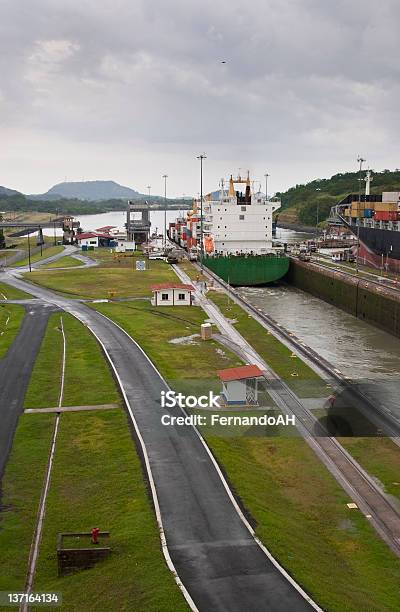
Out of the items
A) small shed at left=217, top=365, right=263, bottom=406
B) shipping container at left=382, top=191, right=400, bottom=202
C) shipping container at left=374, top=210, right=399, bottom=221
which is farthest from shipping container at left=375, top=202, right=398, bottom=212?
small shed at left=217, top=365, right=263, bottom=406

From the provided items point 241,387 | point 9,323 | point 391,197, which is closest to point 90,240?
point 391,197

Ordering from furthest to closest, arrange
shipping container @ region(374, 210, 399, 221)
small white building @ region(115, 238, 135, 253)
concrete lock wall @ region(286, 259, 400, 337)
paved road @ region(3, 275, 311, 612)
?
1. small white building @ region(115, 238, 135, 253)
2. shipping container @ region(374, 210, 399, 221)
3. concrete lock wall @ region(286, 259, 400, 337)
4. paved road @ region(3, 275, 311, 612)

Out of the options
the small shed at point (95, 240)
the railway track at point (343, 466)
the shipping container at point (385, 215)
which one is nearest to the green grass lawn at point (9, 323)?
the railway track at point (343, 466)

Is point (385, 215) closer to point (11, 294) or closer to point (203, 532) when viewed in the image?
point (11, 294)

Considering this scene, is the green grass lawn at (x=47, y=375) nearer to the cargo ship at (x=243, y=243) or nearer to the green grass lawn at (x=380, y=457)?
the green grass lawn at (x=380, y=457)

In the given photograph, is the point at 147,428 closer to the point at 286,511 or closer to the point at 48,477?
the point at 48,477

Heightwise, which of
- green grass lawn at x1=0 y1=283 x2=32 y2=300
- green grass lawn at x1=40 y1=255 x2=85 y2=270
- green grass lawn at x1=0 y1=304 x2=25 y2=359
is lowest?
green grass lawn at x1=0 y1=304 x2=25 y2=359

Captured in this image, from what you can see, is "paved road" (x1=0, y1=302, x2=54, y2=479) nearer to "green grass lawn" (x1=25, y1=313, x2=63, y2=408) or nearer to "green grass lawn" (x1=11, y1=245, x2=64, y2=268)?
"green grass lawn" (x1=25, y1=313, x2=63, y2=408)
